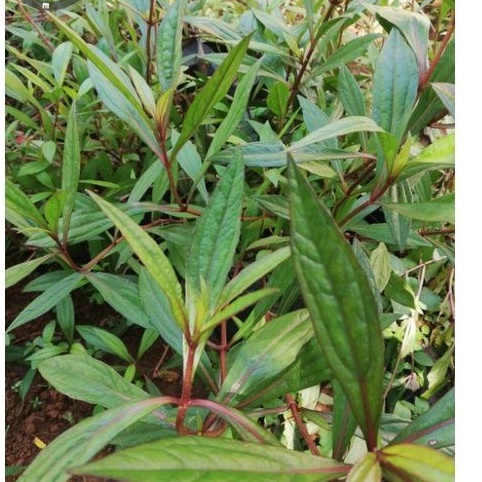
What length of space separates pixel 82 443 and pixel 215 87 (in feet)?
1.34

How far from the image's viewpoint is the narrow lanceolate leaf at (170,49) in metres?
0.74

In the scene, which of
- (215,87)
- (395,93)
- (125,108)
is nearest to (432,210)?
(395,93)

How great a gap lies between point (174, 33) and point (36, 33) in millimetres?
728

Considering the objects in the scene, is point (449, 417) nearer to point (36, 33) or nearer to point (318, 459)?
point (318, 459)

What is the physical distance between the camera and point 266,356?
2.08ft

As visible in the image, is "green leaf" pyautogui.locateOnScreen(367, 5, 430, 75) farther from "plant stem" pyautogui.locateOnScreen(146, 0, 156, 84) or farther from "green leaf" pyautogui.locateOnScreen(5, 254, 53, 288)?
"green leaf" pyautogui.locateOnScreen(5, 254, 53, 288)

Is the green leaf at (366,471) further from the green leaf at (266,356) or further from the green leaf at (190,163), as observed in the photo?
the green leaf at (190,163)

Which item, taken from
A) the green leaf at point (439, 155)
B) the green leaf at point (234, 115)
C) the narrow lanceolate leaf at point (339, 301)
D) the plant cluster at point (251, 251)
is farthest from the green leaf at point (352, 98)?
the narrow lanceolate leaf at point (339, 301)

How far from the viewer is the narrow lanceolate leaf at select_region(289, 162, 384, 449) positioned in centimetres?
41

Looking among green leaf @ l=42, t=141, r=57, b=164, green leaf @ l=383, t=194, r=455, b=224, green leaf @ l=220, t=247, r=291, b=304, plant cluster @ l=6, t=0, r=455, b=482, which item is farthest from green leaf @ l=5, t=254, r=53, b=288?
green leaf @ l=383, t=194, r=455, b=224

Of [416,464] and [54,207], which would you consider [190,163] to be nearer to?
[54,207]

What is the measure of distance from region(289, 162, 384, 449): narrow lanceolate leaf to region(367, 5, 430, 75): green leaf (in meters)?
0.47

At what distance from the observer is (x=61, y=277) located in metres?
0.96

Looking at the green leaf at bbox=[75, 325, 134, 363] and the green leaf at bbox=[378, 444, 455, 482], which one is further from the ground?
the green leaf at bbox=[378, 444, 455, 482]
